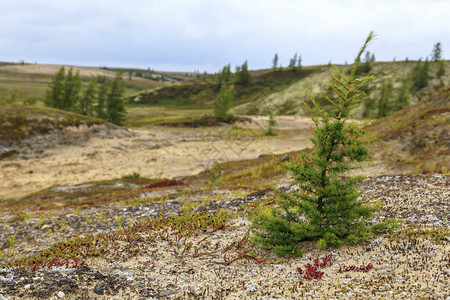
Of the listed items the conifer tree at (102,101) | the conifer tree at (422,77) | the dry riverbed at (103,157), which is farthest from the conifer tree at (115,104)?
the conifer tree at (422,77)

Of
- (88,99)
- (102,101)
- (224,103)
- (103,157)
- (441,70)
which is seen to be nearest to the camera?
(103,157)

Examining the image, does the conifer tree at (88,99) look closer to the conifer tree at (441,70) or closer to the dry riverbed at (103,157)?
the dry riverbed at (103,157)

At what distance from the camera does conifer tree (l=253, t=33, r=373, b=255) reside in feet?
24.1

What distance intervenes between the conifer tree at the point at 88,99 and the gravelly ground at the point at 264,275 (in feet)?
242

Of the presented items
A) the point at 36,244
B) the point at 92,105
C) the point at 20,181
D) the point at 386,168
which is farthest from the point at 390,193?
the point at 92,105

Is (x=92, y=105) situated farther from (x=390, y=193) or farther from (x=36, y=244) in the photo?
(x=390, y=193)

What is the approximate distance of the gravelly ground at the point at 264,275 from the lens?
19.2ft

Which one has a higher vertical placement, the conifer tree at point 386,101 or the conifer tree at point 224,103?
the conifer tree at point 386,101

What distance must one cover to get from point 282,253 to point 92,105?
78583 mm

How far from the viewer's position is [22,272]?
24.0 ft

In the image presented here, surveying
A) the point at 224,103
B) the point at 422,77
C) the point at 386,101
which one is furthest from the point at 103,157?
the point at 422,77

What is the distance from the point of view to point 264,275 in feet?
23.5

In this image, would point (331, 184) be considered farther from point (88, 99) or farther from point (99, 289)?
point (88, 99)

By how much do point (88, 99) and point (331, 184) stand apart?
7934cm
